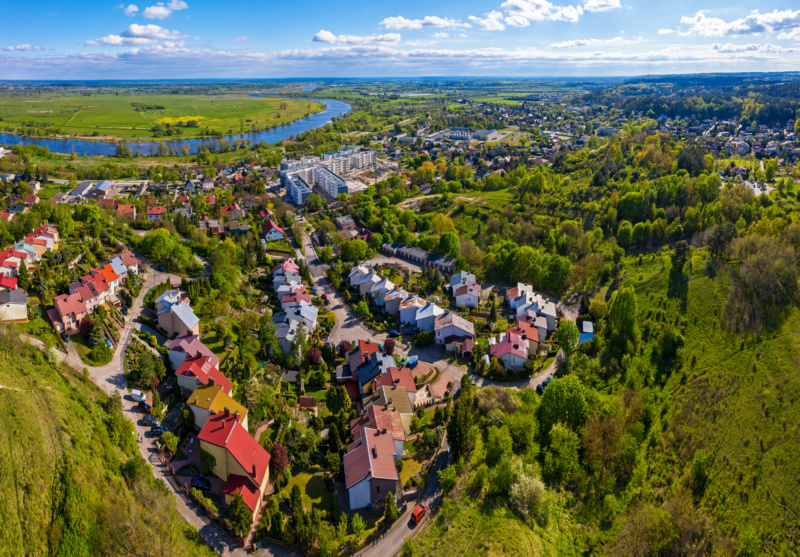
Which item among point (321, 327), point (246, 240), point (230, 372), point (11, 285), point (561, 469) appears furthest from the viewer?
point (246, 240)

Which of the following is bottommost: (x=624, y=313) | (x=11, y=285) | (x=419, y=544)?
(x=419, y=544)

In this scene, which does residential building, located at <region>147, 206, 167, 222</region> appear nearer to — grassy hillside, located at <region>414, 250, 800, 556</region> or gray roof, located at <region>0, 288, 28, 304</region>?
gray roof, located at <region>0, 288, 28, 304</region>

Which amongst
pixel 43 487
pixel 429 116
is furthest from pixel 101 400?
pixel 429 116

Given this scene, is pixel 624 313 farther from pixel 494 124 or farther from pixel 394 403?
pixel 494 124

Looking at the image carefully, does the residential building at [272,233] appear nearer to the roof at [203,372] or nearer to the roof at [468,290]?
the roof at [468,290]

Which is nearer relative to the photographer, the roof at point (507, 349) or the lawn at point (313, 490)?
the lawn at point (313, 490)

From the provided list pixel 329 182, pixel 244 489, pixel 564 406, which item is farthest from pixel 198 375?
pixel 329 182

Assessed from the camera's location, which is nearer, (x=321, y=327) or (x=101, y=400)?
(x=101, y=400)

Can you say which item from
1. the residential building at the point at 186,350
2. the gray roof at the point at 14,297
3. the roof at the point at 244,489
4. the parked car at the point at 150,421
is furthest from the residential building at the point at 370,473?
the gray roof at the point at 14,297
